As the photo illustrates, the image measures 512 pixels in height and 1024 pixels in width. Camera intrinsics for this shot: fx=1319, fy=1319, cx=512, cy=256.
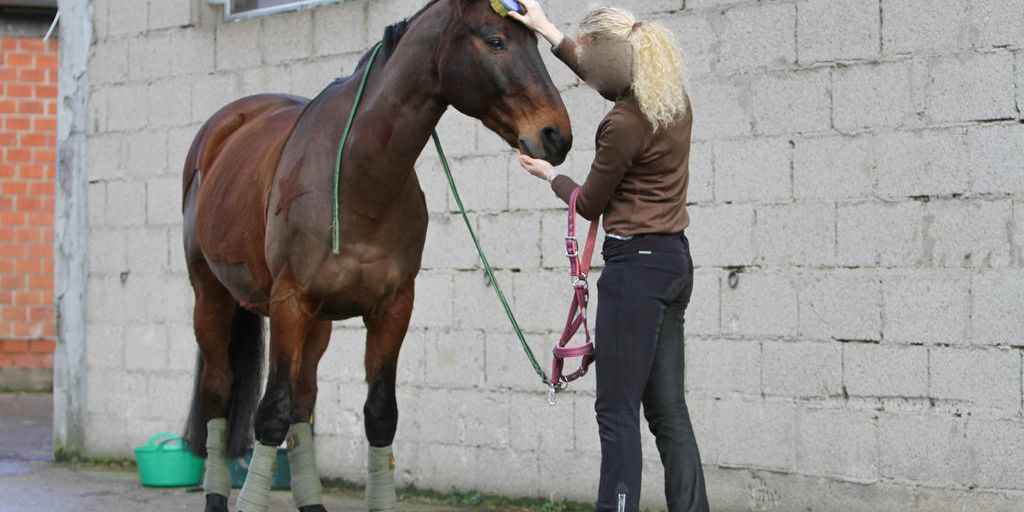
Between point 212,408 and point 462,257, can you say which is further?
point 462,257

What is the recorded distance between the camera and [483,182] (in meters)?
6.21

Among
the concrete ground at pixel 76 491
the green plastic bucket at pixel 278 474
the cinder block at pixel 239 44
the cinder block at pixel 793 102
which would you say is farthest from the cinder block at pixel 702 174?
the cinder block at pixel 239 44

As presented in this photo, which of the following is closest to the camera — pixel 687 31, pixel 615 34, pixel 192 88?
pixel 615 34

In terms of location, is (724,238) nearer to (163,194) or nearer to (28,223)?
(163,194)

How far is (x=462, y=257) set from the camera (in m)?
6.30

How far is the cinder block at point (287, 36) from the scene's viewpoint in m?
6.89

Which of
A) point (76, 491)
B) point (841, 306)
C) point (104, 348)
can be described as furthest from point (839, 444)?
point (104, 348)

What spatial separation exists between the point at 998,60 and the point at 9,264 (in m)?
9.05

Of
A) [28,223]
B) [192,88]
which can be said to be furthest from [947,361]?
[28,223]

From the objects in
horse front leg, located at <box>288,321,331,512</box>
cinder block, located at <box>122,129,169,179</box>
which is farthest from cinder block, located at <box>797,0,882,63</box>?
cinder block, located at <box>122,129,169,179</box>

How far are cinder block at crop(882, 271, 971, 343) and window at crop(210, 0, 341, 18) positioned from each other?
361cm

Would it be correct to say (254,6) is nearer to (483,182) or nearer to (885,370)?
(483,182)

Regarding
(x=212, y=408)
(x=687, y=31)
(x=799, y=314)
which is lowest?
(x=212, y=408)

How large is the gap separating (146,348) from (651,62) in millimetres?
4681
